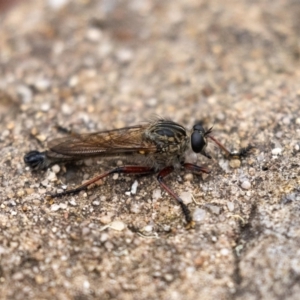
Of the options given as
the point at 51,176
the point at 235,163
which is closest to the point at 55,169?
the point at 51,176

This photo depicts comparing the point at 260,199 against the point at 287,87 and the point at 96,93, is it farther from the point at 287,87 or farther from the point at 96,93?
the point at 96,93

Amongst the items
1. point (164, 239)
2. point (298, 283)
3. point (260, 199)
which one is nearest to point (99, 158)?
point (164, 239)

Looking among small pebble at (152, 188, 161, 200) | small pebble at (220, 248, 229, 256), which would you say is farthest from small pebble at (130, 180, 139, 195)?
small pebble at (220, 248, 229, 256)

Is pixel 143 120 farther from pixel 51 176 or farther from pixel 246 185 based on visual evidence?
pixel 246 185

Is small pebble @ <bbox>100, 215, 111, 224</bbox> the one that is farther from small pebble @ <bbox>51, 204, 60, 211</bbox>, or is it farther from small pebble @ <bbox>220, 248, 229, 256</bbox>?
small pebble @ <bbox>220, 248, 229, 256</bbox>

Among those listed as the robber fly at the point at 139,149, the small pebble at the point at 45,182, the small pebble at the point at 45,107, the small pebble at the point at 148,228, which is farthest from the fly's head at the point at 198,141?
the small pebble at the point at 45,107

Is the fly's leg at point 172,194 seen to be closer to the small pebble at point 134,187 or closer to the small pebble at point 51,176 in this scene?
the small pebble at point 134,187
